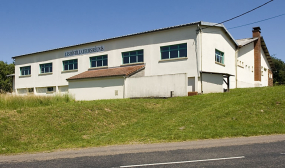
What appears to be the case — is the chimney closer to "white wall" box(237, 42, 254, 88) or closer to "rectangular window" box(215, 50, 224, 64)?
"white wall" box(237, 42, 254, 88)

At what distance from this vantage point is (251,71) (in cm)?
3872

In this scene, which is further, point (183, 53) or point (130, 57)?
point (130, 57)

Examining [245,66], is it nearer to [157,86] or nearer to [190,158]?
[157,86]

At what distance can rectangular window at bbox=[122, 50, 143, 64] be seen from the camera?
30.8 metres

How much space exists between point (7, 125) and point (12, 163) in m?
5.31

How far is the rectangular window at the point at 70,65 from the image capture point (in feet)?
121

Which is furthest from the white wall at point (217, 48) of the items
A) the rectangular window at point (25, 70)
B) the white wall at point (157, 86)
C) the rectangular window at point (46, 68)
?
the rectangular window at point (25, 70)

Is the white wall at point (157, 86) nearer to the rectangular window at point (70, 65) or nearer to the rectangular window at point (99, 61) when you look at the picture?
the rectangular window at point (99, 61)

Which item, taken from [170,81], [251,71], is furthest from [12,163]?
[251,71]

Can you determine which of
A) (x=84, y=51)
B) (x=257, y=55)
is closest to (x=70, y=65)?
(x=84, y=51)

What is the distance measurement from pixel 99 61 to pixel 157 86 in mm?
11768

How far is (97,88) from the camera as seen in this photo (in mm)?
29719

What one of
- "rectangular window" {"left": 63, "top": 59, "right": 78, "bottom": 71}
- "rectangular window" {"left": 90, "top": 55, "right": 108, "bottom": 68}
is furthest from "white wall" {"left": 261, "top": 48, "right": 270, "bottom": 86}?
"rectangular window" {"left": 63, "top": 59, "right": 78, "bottom": 71}

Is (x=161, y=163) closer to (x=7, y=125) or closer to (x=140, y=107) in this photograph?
(x=7, y=125)
